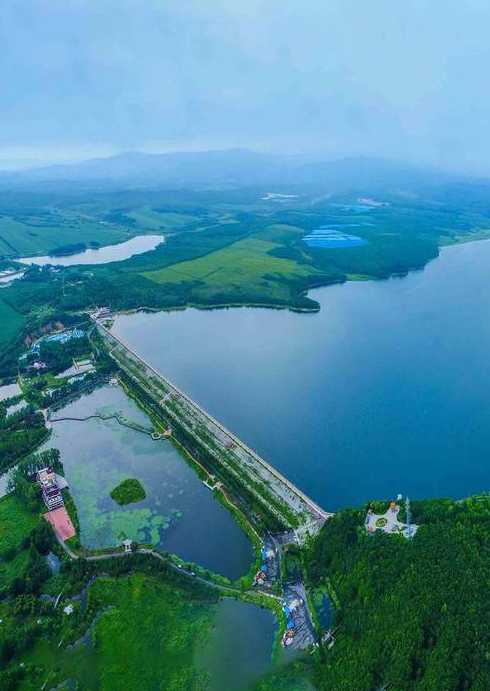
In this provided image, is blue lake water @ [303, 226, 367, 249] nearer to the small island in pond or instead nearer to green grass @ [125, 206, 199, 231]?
green grass @ [125, 206, 199, 231]

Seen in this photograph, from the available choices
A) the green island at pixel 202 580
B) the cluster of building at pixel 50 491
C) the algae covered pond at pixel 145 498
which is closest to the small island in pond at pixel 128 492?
the green island at pixel 202 580

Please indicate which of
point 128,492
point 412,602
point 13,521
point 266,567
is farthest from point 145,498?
point 412,602

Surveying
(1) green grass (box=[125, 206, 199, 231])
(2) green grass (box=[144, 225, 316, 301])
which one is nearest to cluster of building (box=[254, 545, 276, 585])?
(2) green grass (box=[144, 225, 316, 301])

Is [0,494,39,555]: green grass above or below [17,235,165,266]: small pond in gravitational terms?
below

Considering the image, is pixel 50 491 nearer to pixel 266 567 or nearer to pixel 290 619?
→ pixel 266 567

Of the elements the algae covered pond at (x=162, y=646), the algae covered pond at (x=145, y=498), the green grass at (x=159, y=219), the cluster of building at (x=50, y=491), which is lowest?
the algae covered pond at (x=162, y=646)

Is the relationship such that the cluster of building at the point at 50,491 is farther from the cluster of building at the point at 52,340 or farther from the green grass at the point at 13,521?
the cluster of building at the point at 52,340

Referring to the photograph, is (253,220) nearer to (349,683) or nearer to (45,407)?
(45,407)
